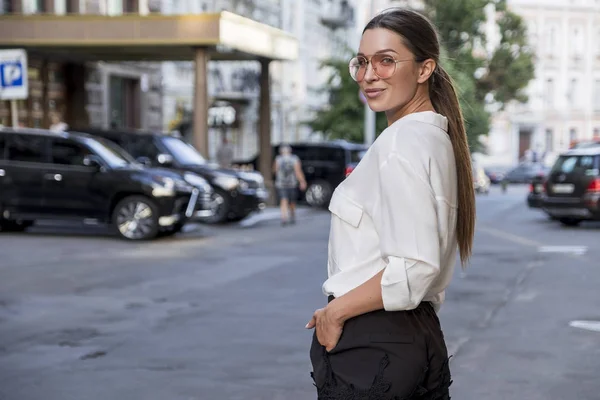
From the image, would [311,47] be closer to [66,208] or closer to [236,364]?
[66,208]

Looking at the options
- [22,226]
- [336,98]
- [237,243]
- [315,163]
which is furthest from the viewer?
[336,98]

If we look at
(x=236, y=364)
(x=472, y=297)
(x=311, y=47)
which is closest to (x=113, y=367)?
(x=236, y=364)

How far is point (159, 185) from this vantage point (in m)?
16.9

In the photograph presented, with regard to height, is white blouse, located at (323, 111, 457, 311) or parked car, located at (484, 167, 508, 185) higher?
white blouse, located at (323, 111, 457, 311)

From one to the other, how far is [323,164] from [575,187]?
8320 millimetres

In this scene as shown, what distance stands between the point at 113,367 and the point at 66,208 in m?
10.6

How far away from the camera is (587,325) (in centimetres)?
862

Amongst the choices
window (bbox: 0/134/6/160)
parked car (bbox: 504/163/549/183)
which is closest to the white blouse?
window (bbox: 0/134/6/160)

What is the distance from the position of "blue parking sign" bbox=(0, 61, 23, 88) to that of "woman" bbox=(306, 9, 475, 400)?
55.5 feet

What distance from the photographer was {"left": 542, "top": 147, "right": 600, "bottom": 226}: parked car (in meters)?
20.4

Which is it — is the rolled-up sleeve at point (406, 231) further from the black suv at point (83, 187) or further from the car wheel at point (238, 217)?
the car wheel at point (238, 217)

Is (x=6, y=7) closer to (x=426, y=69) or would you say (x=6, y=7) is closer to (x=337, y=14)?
(x=426, y=69)

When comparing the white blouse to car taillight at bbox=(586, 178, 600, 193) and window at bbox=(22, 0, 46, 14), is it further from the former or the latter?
window at bbox=(22, 0, 46, 14)

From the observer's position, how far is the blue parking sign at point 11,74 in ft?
61.3
